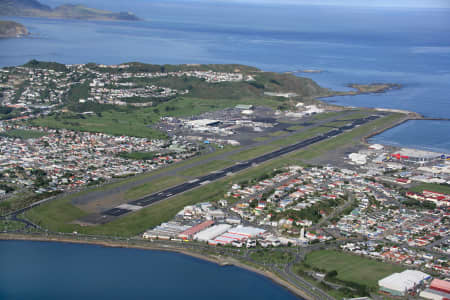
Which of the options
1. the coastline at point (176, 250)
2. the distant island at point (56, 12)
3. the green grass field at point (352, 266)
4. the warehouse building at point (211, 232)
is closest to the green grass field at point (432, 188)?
the green grass field at point (352, 266)

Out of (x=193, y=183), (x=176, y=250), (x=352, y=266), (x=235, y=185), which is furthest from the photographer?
(x=193, y=183)

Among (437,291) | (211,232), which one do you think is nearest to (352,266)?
(437,291)

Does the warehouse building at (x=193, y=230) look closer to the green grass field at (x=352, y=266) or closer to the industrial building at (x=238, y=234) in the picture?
the industrial building at (x=238, y=234)

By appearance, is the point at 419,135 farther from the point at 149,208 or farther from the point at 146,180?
the point at 149,208

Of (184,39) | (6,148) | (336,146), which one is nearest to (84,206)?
(6,148)

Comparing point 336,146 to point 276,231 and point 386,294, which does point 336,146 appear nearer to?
point 276,231
